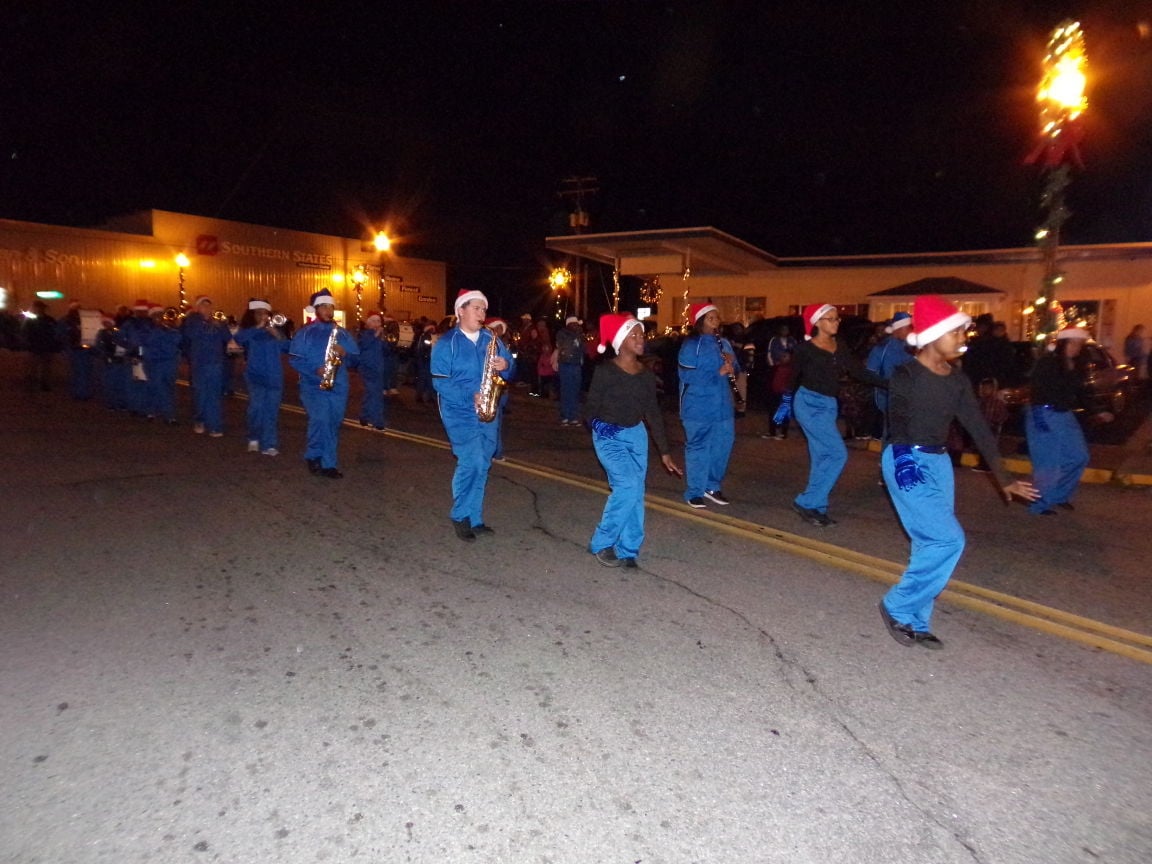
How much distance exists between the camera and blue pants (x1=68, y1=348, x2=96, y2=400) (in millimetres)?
15672

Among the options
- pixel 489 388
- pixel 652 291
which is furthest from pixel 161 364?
pixel 652 291

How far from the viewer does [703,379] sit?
7520mm

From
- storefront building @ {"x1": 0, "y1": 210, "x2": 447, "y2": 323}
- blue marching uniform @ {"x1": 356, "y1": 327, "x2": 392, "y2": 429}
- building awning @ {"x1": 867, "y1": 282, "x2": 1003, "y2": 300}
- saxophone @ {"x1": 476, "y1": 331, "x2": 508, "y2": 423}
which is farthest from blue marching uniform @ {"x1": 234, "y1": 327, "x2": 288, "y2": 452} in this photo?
building awning @ {"x1": 867, "y1": 282, "x2": 1003, "y2": 300}

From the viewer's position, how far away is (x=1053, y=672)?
4.29m

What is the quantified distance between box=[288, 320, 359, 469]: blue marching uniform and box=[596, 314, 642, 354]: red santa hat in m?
3.82

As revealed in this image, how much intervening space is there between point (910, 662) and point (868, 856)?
5.72ft

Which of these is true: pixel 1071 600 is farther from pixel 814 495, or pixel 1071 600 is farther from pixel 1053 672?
pixel 814 495

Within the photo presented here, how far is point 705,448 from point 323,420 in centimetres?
404

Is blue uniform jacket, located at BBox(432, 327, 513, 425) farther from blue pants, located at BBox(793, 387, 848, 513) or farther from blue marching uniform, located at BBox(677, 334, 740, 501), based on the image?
blue pants, located at BBox(793, 387, 848, 513)

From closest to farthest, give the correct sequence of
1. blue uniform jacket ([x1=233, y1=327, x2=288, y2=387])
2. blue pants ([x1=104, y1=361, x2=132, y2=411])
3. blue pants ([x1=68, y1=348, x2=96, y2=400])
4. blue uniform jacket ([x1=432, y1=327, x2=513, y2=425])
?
blue uniform jacket ([x1=432, y1=327, x2=513, y2=425])
blue uniform jacket ([x1=233, y1=327, x2=288, y2=387])
blue pants ([x1=104, y1=361, x2=132, y2=411])
blue pants ([x1=68, y1=348, x2=96, y2=400])

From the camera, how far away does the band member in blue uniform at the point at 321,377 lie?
8781 millimetres

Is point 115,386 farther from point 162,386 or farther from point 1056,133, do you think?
point 1056,133

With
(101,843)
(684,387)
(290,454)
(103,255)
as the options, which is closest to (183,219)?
(103,255)

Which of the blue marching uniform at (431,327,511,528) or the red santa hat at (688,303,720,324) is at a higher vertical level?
the red santa hat at (688,303,720,324)
